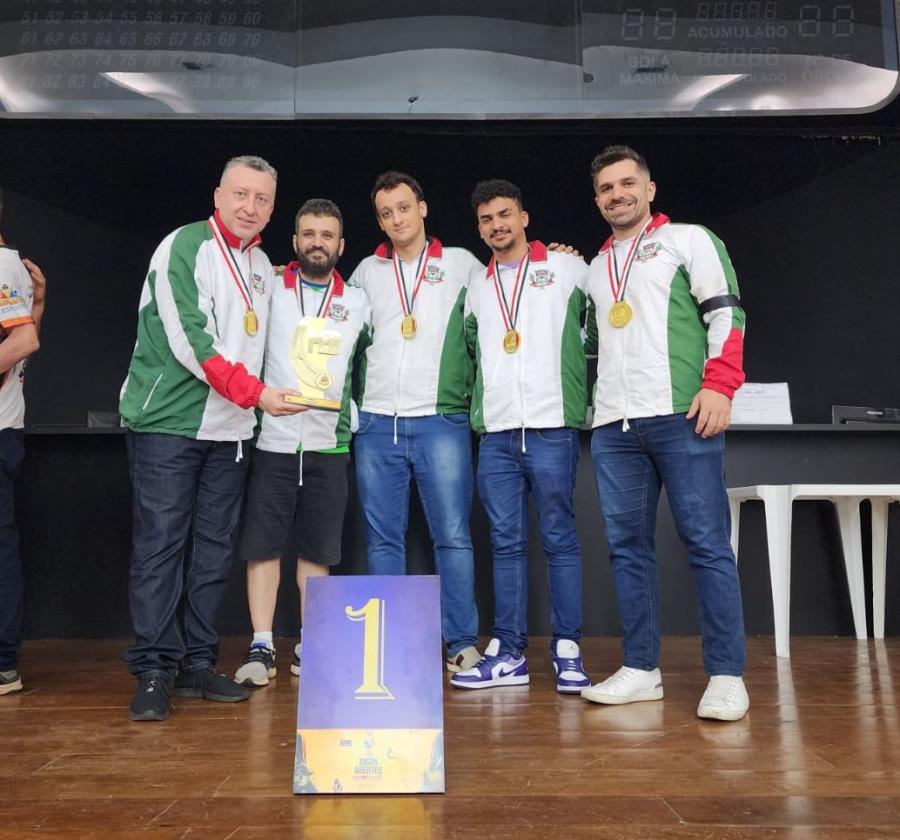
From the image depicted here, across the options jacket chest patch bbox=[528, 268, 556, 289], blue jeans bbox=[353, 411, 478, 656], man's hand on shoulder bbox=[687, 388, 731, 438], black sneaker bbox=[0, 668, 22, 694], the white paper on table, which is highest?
jacket chest patch bbox=[528, 268, 556, 289]

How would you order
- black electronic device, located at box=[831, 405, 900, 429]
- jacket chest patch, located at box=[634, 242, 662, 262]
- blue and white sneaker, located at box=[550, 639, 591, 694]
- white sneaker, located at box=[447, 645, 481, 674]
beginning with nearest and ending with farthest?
1. jacket chest patch, located at box=[634, 242, 662, 262]
2. blue and white sneaker, located at box=[550, 639, 591, 694]
3. white sneaker, located at box=[447, 645, 481, 674]
4. black electronic device, located at box=[831, 405, 900, 429]

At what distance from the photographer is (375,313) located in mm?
2773

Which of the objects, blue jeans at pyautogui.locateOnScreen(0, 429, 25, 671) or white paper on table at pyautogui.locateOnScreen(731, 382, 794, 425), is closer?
blue jeans at pyautogui.locateOnScreen(0, 429, 25, 671)

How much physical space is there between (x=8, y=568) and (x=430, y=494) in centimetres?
121

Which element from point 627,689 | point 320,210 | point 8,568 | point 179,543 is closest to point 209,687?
point 179,543

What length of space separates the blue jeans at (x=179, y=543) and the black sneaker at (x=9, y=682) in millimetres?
461

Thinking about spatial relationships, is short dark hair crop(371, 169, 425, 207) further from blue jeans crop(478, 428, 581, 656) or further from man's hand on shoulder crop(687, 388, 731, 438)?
man's hand on shoulder crop(687, 388, 731, 438)

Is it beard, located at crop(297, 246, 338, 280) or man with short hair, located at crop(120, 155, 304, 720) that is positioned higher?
beard, located at crop(297, 246, 338, 280)

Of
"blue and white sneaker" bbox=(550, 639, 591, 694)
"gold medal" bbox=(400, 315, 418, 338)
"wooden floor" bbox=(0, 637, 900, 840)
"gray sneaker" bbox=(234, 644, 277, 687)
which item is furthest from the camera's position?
"gold medal" bbox=(400, 315, 418, 338)

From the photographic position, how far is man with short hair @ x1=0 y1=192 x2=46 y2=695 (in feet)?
7.97

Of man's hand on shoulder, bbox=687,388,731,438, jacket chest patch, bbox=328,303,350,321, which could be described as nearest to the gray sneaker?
jacket chest patch, bbox=328,303,350,321

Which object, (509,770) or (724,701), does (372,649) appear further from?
(724,701)

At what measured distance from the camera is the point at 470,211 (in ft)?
16.0

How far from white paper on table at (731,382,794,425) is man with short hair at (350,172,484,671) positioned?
5.87 ft
